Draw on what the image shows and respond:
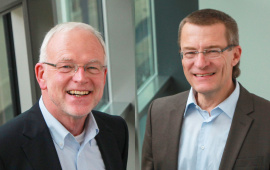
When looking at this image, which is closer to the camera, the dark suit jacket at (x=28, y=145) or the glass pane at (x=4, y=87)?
the dark suit jacket at (x=28, y=145)

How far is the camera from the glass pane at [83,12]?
3.14 metres

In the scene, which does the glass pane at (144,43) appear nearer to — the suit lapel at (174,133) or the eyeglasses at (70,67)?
the suit lapel at (174,133)

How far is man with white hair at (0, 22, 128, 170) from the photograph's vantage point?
6.25 feet

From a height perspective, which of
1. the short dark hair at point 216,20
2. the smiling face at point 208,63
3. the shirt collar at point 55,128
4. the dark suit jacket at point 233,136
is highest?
the short dark hair at point 216,20

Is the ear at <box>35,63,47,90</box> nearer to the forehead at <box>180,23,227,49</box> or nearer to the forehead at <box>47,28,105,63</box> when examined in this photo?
the forehead at <box>47,28,105,63</box>

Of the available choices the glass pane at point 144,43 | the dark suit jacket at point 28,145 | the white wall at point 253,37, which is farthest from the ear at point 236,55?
the glass pane at point 144,43

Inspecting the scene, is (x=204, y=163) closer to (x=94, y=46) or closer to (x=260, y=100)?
(x=260, y=100)

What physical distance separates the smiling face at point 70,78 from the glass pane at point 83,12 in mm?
985

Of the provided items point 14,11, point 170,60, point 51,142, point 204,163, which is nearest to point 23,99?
point 14,11

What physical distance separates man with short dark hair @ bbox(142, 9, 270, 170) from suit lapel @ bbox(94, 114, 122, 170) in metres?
0.32

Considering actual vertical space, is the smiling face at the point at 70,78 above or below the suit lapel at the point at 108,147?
above

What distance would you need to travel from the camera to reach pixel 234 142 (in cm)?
228

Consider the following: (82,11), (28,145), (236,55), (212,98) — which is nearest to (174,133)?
(212,98)

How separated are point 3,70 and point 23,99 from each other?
0.23 m
